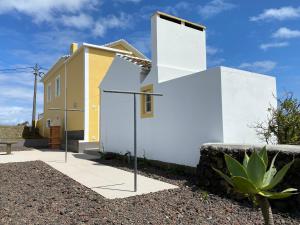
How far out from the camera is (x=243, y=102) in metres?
8.47

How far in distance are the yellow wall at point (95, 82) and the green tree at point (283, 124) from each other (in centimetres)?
1134

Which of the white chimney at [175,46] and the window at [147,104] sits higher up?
the white chimney at [175,46]

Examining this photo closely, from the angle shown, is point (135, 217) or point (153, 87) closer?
point (135, 217)

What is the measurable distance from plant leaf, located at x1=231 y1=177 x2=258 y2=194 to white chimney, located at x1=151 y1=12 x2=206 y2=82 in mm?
7547

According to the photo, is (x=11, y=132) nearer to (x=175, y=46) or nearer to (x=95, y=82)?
(x=95, y=82)

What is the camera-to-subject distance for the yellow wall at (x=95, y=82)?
710 inches

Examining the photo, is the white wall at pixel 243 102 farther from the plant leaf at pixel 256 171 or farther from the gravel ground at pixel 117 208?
the plant leaf at pixel 256 171

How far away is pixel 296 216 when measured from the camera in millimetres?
5066

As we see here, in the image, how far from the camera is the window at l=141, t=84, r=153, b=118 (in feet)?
35.4

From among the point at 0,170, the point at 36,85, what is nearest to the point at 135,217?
the point at 0,170

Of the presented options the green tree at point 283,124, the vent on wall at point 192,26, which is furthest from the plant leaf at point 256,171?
the vent on wall at point 192,26

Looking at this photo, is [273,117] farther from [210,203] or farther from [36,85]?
[36,85]

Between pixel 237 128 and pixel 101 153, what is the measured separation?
755 centimetres

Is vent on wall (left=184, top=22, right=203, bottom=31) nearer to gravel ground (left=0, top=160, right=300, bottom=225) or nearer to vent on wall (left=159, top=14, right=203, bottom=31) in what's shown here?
vent on wall (left=159, top=14, right=203, bottom=31)
